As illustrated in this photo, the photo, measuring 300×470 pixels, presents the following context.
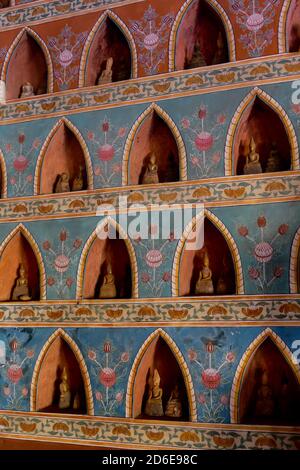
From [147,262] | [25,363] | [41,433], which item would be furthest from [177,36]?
[41,433]

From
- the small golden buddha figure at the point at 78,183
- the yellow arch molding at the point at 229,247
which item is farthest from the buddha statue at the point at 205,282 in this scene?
the small golden buddha figure at the point at 78,183

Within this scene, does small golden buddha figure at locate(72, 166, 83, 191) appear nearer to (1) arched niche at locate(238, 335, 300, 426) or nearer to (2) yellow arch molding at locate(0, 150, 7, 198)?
(2) yellow arch molding at locate(0, 150, 7, 198)

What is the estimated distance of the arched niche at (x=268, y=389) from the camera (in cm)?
332

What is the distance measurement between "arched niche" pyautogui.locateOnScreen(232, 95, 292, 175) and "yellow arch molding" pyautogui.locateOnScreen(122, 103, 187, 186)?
348mm

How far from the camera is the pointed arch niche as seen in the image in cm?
427

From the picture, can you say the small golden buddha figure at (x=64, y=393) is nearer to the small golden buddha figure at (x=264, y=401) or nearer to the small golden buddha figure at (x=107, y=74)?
the small golden buddha figure at (x=264, y=401)

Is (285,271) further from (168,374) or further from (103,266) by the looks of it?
(103,266)

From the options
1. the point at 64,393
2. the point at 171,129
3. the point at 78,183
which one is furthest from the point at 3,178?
the point at 64,393

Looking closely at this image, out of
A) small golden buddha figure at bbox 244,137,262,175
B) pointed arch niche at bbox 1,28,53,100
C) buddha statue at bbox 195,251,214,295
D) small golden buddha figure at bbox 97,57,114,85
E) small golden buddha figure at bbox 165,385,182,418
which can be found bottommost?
small golden buddha figure at bbox 165,385,182,418

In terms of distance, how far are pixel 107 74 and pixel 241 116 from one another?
44.7 inches

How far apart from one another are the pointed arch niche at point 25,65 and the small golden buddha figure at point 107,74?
0.46 meters

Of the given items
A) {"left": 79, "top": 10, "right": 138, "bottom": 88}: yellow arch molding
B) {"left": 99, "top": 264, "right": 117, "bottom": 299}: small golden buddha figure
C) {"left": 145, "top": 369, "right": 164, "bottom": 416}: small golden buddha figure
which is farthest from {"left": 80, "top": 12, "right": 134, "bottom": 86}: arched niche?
{"left": 145, "top": 369, "right": 164, "bottom": 416}: small golden buddha figure

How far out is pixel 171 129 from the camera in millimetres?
3721

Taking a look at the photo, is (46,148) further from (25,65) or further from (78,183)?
(25,65)
